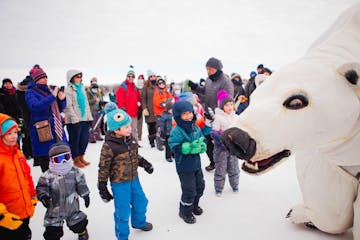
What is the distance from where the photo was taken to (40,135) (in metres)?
3.49

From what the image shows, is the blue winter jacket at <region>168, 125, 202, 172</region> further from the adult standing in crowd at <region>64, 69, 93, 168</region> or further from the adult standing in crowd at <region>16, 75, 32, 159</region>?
the adult standing in crowd at <region>16, 75, 32, 159</region>

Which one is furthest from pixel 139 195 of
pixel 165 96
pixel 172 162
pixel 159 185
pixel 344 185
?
pixel 165 96

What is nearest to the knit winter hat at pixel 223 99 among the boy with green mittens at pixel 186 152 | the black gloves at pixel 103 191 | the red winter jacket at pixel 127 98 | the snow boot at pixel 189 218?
the boy with green mittens at pixel 186 152

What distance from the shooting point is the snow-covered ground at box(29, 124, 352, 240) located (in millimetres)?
2504

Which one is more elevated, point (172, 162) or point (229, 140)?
point (229, 140)

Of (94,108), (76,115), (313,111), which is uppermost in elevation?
(313,111)

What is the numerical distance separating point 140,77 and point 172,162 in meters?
3.51

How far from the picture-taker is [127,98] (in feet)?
20.8

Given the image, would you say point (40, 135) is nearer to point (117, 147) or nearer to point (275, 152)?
point (117, 147)

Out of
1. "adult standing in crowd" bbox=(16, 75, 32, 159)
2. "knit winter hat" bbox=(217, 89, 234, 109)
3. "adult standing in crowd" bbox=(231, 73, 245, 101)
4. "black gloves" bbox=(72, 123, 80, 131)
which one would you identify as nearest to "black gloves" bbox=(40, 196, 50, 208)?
"knit winter hat" bbox=(217, 89, 234, 109)

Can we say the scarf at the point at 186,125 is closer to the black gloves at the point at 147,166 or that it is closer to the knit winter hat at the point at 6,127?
the black gloves at the point at 147,166

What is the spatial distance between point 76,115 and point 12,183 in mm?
2574

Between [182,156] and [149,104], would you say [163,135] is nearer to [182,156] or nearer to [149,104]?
[149,104]

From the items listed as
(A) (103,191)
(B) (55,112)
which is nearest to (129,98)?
(B) (55,112)
